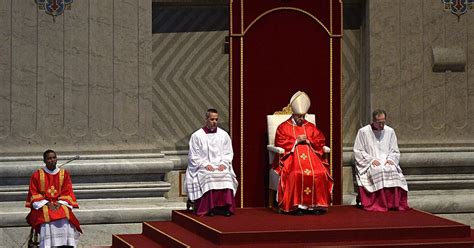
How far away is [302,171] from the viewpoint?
11883 mm

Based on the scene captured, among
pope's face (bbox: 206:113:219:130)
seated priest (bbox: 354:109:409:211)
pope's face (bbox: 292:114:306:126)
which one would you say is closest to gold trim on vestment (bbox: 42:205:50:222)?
pope's face (bbox: 206:113:219:130)

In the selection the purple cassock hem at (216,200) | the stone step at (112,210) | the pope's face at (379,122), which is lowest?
the stone step at (112,210)

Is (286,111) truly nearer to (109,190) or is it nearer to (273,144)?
(273,144)

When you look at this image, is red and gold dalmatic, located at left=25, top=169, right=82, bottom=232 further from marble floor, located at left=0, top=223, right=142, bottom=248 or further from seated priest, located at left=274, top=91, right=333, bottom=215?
seated priest, located at left=274, top=91, right=333, bottom=215

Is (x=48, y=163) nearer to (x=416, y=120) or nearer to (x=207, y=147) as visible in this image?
(x=207, y=147)

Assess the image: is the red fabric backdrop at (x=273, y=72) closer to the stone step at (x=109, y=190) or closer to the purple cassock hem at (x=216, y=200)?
the purple cassock hem at (x=216, y=200)

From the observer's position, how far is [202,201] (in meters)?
11.8

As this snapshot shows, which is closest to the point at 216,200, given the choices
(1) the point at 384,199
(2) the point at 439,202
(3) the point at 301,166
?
(3) the point at 301,166

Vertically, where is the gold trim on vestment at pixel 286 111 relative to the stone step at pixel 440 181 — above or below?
above

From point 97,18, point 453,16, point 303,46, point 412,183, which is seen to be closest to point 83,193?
point 97,18

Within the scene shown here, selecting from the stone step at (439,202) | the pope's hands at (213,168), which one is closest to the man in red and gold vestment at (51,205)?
the pope's hands at (213,168)

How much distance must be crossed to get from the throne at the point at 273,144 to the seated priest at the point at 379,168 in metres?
0.43

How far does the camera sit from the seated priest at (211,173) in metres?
11.8

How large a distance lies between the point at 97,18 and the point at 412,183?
3.98 m
